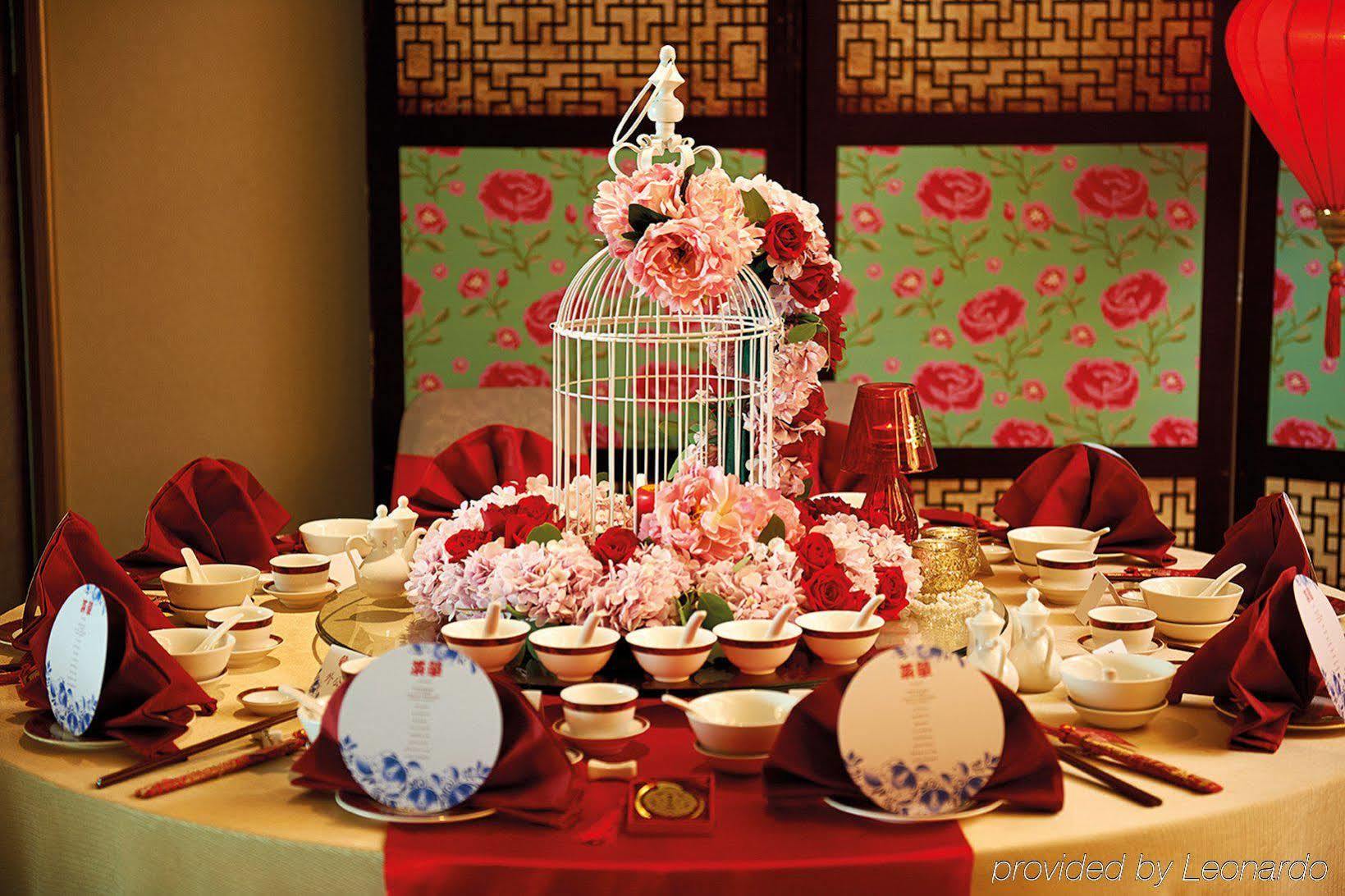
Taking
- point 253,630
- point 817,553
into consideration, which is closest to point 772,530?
point 817,553

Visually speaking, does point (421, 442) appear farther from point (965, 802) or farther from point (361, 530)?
point (965, 802)

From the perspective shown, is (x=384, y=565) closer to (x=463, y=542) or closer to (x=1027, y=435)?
(x=463, y=542)

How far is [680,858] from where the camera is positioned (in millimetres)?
1375

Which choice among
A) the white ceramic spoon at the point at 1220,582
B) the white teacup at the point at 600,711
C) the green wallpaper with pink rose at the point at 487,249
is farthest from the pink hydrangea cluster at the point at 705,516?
the green wallpaper with pink rose at the point at 487,249

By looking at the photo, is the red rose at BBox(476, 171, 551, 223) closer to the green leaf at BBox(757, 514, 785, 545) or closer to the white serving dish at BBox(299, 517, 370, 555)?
the white serving dish at BBox(299, 517, 370, 555)

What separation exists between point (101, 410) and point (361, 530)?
1547 millimetres

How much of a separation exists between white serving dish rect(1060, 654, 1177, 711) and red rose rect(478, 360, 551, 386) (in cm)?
250

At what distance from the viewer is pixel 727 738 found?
158cm

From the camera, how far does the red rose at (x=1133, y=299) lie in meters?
4.11

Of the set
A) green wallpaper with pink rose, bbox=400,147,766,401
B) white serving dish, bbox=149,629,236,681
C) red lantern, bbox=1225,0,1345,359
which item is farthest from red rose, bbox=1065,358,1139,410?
white serving dish, bbox=149,629,236,681

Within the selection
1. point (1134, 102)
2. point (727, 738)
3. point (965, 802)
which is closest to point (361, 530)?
point (727, 738)

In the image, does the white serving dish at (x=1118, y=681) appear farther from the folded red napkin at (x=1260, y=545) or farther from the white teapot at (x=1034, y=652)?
the folded red napkin at (x=1260, y=545)

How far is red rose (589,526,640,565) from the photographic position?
1.90 meters

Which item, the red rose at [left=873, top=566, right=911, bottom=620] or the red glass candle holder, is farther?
the red glass candle holder
